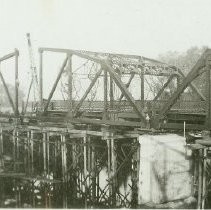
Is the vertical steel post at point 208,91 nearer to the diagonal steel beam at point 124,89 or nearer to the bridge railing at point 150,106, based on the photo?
the diagonal steel beam at point 124,89

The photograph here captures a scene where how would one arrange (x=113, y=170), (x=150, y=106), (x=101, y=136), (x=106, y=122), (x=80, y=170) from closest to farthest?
(x=113, y=170)
(x=106, y=122)
(x=101, y=136)
(x=80, y=170)
(x=150, y=106)

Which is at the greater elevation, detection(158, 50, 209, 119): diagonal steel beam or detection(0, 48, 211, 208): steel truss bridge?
detection(158, 50, 209, 119): diagonal steel beam

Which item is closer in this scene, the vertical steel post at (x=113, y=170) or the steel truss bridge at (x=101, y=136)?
the steel truss bridge at (x=101, y=136)

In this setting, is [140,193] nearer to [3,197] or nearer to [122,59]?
[122,59]

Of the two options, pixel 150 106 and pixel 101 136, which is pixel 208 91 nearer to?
pixel 101 136

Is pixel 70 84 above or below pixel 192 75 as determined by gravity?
above

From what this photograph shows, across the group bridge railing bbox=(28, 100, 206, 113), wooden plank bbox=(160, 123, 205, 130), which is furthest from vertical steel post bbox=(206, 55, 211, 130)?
bridge railing bbox=(28, 100, 206, 113)

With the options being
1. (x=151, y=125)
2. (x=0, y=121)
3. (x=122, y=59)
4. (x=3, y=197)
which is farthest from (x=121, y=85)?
(x=0, y=121)

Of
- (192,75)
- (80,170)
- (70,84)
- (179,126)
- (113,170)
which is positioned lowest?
(80,170)

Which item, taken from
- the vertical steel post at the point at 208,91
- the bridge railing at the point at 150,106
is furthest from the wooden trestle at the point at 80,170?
the vertical steel post at the point at 208,91

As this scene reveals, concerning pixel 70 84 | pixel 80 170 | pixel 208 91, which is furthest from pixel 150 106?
pixel 208 91

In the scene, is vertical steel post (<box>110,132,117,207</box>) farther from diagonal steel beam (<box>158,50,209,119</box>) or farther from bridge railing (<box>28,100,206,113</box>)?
diagonal steel beam (<box>158,50,209,119</box>)
